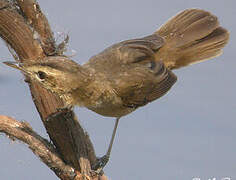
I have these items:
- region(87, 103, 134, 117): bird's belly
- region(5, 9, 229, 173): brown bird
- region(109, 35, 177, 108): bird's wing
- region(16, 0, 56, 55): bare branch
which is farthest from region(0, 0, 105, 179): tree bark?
region(109, 35, 177, 108): bird's wing

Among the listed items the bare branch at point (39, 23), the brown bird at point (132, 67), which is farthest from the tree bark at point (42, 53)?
the brown bird at point (132, 67)

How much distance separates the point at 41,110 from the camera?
292 centimetres

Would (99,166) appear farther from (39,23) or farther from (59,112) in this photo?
(39,23)

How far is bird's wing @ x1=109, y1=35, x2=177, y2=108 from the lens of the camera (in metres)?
3.48

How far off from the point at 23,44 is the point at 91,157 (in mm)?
965

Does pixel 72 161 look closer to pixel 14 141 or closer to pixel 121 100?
pixel 14 141

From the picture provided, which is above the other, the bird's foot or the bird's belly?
the bird's belly

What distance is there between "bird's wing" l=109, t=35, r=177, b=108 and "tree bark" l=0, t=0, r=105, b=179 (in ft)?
2.05

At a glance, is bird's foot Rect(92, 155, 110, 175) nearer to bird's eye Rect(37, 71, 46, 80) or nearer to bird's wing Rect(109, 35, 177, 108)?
bird's wing Rect(109, 35, 177, 108)

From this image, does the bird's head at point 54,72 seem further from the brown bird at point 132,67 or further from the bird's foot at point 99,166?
the bird's foot at point 99,166

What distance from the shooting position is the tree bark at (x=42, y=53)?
112 inches

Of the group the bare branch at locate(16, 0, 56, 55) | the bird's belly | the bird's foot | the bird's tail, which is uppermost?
the bird's tail

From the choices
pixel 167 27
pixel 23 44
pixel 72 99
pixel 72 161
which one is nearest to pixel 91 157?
pixel 72 161

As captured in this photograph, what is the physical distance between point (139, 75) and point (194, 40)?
0.88 meters
